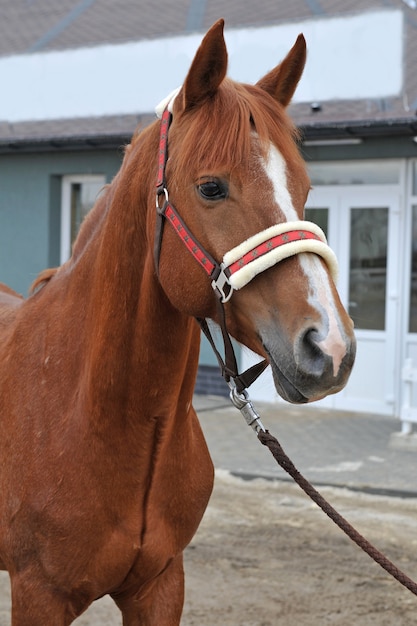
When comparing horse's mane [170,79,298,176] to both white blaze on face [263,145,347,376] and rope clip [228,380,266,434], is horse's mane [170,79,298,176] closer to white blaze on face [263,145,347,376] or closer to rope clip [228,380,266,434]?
white blaze on face [263,145,347,376]

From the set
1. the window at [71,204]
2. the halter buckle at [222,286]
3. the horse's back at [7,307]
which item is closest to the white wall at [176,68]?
the window at [71,204]

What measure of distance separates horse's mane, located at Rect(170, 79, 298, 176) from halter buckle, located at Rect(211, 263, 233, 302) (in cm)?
27

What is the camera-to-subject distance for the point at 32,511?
7.48ft

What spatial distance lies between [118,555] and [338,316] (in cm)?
106

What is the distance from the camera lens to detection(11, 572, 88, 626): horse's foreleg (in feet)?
7.47

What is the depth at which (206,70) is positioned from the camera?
1966mm

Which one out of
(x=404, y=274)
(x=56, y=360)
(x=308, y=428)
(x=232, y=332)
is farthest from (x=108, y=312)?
(x=404, y=274)

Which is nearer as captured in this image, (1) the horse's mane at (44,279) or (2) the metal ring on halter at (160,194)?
(2) the metal ring on halter at (160,194)

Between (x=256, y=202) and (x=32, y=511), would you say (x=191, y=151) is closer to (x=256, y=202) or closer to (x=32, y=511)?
(x=256, y=202)

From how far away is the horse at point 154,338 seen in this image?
71.1 inches

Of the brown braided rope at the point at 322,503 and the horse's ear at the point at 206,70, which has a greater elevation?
the horse's ear at the point at 206,70

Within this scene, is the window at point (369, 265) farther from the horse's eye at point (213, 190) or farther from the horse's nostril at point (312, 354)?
the horse's nostril at point (312, 354)

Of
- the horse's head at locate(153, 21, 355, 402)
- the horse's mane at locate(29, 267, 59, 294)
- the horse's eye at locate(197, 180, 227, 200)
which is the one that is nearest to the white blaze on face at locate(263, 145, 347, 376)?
the horse's head at locate(153, 21, 355, 402)

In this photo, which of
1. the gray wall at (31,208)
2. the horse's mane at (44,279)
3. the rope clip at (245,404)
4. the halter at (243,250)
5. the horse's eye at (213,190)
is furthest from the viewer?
the gray wall at (31,208)
